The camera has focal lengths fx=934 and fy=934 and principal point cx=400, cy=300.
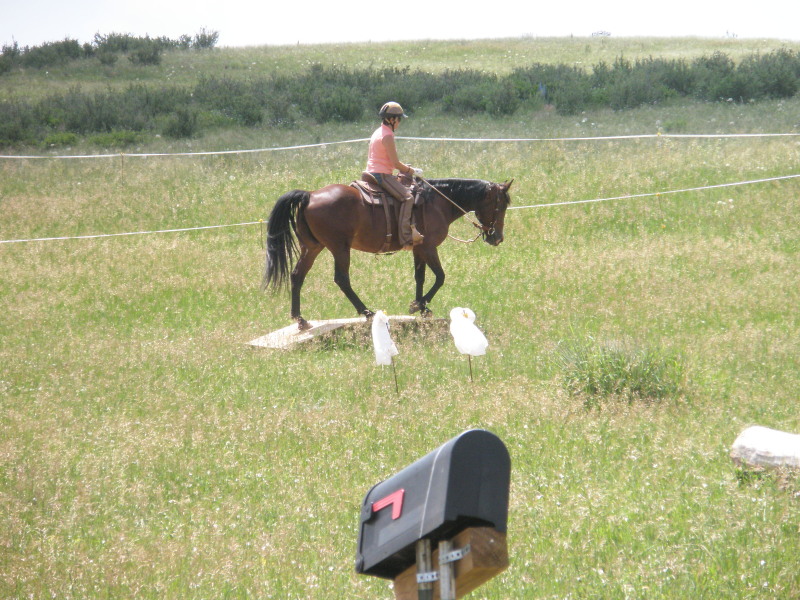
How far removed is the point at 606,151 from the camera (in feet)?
A: 69.3

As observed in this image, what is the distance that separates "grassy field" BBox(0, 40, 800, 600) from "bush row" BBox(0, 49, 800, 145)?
5685 mm

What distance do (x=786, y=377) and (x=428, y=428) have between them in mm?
3406

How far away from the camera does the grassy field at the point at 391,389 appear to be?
5406mm

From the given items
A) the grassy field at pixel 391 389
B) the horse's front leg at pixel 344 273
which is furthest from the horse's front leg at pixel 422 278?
the horse's front leg at pixel 344 273

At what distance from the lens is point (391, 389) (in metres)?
9.05

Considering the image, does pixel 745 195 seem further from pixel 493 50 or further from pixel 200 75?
pixel 493 50

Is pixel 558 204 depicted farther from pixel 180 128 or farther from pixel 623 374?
pixel 180 128

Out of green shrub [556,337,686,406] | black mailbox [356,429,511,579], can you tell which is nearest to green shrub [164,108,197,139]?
green shrub [556,337,686,406]

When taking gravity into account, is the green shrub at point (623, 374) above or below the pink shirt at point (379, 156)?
below

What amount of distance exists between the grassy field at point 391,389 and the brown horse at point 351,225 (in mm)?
945

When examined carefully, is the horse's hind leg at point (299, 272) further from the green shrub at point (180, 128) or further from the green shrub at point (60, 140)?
the green shrub at point (60, 140)

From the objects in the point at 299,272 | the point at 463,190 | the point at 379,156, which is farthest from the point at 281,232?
the point at 463,190

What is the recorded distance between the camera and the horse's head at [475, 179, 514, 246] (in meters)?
12.5

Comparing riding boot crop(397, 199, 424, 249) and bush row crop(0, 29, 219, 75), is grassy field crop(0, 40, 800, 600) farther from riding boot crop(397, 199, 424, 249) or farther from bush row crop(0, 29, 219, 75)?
bush row crop(0, 29, 219, 75)
